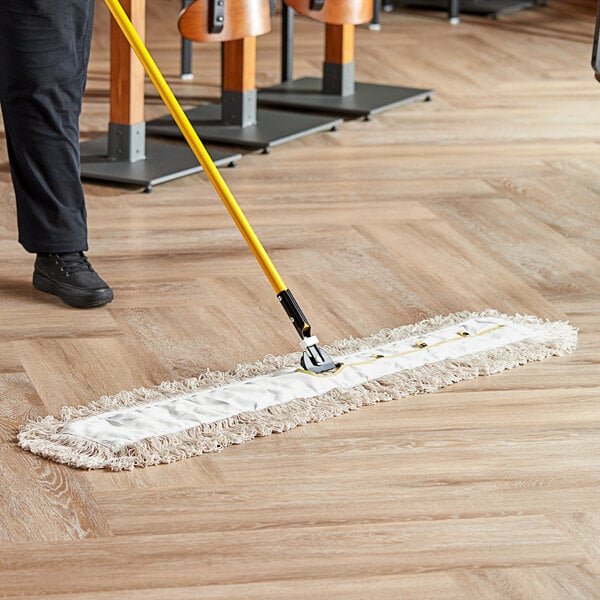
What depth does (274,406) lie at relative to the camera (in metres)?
1.71

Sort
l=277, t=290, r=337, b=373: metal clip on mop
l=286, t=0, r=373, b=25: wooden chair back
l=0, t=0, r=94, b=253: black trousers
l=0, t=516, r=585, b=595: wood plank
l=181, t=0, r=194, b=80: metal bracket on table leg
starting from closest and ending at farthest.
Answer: l=0, t=516, r=585, b=595: wood plank < l=277, t=290, r=337, b=373: metal clip on mop < l=0, t=0, r=94, b=253: black trousers < l=286, t=0, r=373, b=25: wooden chair back < l=181, t=0, r=194, b=80: metal bracket on table leg

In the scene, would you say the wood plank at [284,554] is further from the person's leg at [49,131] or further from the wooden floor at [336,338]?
the person's leg at [49,131]

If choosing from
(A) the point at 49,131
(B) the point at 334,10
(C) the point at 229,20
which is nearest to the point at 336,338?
(A) the point at 49,131

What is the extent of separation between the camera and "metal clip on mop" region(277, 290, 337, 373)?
70.1 inches

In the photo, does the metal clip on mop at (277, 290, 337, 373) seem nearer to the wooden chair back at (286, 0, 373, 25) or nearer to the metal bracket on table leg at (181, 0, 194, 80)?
the wooden chair back at (286, 0, 373, 25)

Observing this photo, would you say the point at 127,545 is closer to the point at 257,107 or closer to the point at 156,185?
the point at 156,185

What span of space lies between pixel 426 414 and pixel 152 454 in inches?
14.8

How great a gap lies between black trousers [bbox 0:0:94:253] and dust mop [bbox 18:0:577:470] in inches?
7.5

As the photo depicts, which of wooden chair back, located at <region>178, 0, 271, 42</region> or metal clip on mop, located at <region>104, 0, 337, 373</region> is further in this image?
wooden chair back, located at <region>178, 0, 271, 42</region>

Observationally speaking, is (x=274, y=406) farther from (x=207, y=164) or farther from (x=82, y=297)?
(x=82, y=297)

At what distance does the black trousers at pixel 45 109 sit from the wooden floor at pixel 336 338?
132 mm

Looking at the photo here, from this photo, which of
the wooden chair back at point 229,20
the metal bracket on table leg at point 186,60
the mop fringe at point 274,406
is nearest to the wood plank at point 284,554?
the mop fringe at point 274,406

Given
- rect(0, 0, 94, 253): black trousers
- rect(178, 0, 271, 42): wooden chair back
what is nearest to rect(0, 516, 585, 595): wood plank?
rect(0, 0, 94, 253): black trousers

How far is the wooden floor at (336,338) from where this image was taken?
53.5 inches
